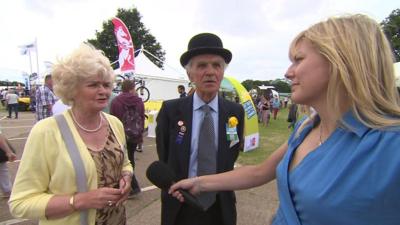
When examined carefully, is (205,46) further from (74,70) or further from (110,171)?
(110,171)

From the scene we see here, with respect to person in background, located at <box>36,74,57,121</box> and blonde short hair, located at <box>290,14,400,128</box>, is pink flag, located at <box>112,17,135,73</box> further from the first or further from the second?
blonde short hair, located at <box>290,14,400,128</box>

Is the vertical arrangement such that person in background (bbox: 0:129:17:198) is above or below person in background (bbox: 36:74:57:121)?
below

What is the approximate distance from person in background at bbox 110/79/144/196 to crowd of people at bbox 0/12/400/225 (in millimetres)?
3867

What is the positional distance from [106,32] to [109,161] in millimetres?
48666

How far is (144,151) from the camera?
9570 mm

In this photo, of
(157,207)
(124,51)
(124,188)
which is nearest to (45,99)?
(157,207)

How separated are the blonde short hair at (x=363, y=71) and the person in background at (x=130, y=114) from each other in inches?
208

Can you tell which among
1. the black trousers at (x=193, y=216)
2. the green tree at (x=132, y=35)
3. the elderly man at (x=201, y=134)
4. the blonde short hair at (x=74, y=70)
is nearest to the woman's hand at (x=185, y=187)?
the elderly man at (x=201, y=134)

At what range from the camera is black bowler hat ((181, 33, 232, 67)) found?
7.84 ft

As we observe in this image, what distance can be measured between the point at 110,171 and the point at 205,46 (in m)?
1.09

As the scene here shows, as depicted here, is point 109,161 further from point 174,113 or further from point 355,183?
point 355,183

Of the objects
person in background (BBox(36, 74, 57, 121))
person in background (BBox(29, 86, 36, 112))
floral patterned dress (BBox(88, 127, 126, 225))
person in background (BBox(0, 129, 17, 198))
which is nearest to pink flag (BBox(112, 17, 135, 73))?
person in background (BBox(36, 74, 57, 121))

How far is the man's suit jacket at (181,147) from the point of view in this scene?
233 centimetres

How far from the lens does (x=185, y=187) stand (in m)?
1.93
